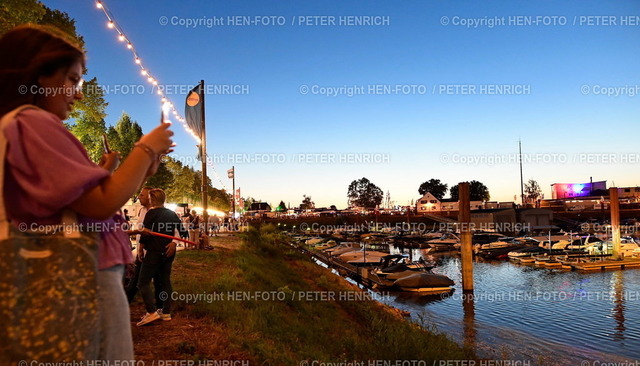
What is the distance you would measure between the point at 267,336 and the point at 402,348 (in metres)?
3.21

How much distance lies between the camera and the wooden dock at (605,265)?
3309cm

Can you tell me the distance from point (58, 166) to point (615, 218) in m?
41.2

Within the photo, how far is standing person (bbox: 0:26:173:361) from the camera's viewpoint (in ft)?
4.59

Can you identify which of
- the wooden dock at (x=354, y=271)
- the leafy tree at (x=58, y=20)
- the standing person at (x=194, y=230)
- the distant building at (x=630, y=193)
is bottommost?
the wooden dock at (x=354, y=271)

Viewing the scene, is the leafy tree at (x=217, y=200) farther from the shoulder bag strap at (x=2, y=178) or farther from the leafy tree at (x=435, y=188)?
the leafy tree at (x=435, y=188)

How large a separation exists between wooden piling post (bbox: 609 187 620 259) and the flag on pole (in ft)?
104

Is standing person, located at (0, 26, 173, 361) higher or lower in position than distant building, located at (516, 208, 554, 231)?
higher

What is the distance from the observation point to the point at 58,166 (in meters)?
1.41

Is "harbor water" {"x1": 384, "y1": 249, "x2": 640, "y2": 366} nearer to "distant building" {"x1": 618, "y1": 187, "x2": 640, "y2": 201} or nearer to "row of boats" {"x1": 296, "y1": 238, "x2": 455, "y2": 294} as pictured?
"row of boats" {"x1": 296, "y1": 238, "x2": 455, "y2": 294}

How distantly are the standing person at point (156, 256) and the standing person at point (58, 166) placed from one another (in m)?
5.58

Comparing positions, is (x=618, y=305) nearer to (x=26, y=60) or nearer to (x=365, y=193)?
(x=26, y=60)

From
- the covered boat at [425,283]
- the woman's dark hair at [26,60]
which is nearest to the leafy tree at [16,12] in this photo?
the woman's dark hair at [26,60]

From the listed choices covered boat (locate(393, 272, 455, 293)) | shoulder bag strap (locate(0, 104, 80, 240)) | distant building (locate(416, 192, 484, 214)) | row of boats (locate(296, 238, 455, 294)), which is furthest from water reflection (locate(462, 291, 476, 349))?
distant building (locate(416, 192, 484, 214))

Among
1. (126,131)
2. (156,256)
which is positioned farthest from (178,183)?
(156,256)
